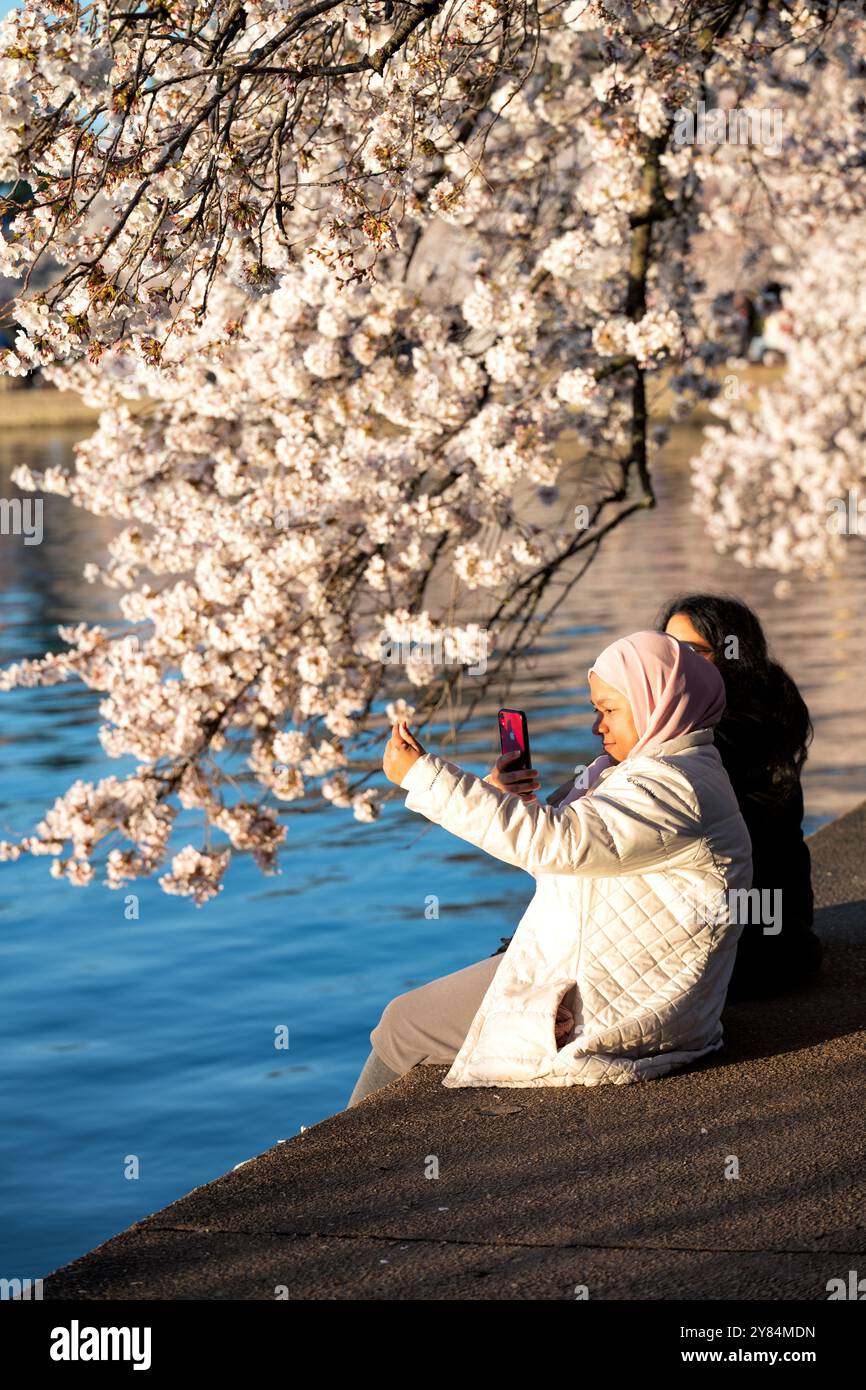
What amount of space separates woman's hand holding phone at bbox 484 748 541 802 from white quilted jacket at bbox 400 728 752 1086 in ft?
0.65

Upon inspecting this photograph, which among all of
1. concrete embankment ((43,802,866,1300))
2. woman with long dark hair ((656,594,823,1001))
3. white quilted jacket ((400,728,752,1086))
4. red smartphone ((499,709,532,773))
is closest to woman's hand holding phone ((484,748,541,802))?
red smartphone ((499,709,532,773))

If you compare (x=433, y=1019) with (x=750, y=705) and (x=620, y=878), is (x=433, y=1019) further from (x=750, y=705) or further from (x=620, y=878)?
(x=750, y=705)

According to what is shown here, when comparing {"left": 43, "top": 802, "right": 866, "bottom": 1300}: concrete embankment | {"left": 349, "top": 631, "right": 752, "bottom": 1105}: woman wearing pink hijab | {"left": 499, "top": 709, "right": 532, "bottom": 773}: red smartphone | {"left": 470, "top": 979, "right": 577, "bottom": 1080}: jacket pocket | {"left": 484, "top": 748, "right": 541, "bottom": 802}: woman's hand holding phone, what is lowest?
{"left": 43, "top": 802, "right": 866, "bottom": 1300}: concrete embankment

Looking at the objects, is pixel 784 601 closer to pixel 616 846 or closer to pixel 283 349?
pixel 283 349

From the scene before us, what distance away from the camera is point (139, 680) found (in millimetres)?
8812

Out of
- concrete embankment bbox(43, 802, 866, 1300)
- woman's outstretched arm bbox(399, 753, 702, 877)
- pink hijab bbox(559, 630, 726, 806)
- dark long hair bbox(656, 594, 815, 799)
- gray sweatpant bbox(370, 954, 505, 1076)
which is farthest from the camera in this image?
dark long hair bbox(656, 594, 815, 799)

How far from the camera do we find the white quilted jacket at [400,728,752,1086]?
4676 millimetres

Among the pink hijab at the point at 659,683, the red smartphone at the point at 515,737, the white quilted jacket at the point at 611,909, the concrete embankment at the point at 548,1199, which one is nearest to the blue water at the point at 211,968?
the concrete embankment at the point at 548,1199

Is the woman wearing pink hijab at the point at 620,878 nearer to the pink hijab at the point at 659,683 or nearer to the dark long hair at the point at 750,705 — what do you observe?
the pink hijab at the point at 659,683

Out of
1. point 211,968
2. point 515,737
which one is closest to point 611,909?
point 515,737

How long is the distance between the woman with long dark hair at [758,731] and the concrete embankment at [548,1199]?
542mm

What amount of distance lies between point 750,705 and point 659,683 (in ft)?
2.77

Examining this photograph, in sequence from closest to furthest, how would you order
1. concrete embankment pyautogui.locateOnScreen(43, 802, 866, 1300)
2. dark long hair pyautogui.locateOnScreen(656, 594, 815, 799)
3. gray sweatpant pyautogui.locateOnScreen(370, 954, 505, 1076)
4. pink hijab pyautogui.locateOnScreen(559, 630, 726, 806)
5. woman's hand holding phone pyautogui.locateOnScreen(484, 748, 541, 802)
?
concrete embankment pyautogui.locateOnScreen(43, 802, 866, 1300)
pink hijab pyautogui.locateOnScreen(559, 630, 726, 806)
woman's hand holding phone pyautogui.locateOnScreen(484, 748, 541, 802)
gray sweatpant pyautogui.locateOnScreen(370, 954, 505, 1076)
dark long hair pyautogui.locateOnScreen(656, 594, 815, 799)

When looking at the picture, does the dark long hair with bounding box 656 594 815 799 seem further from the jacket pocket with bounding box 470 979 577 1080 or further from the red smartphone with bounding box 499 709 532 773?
the jacket pocket with bounding box 470 979 577 1080
